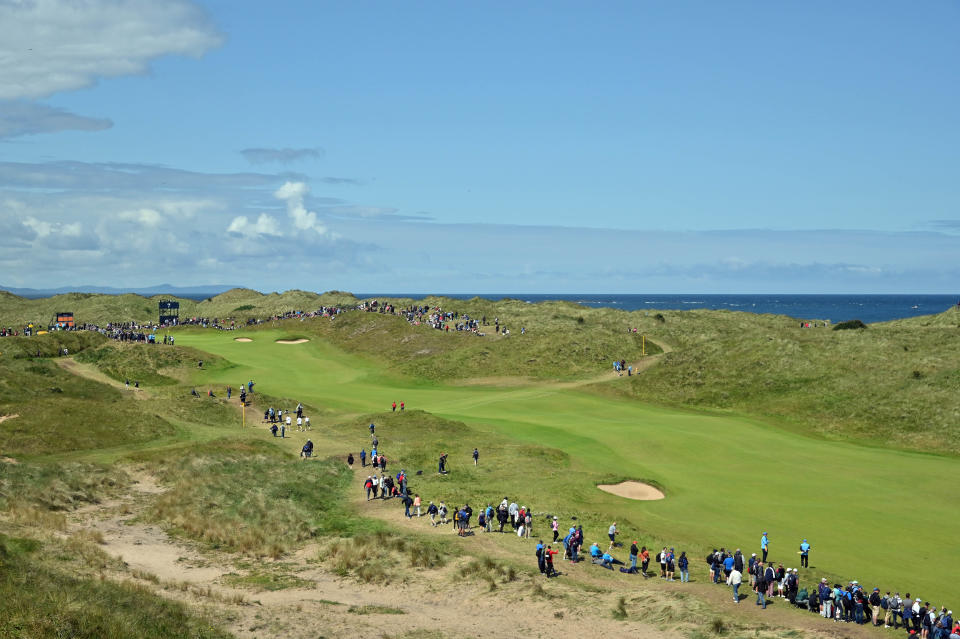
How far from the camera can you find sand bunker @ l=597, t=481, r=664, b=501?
145 ft

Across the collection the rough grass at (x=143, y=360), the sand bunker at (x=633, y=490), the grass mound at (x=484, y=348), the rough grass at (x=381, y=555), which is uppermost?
the grass mound at (x=484, y=348)

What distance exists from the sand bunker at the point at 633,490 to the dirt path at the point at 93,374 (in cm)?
4817

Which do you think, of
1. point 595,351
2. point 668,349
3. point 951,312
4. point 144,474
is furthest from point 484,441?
point 951,312

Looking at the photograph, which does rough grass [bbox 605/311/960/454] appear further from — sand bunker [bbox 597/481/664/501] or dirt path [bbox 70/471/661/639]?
dirt path [bbox 70/471/661/639]

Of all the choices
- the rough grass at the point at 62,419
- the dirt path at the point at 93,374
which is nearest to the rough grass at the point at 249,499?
the rough grass at the point at 62,419

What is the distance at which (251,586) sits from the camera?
1148 inches

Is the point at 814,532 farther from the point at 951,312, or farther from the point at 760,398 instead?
the point at 951,312

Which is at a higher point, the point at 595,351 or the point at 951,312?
the point at 951,312

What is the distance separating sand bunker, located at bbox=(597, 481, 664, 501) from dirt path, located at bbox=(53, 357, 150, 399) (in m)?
48.2

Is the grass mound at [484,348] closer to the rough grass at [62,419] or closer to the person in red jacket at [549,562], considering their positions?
the rough grass at [62,419]

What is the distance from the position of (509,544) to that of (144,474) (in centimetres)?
2508

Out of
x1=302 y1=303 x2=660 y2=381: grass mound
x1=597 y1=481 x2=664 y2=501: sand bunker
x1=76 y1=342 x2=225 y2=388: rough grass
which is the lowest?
x1=597 y1=481 x2=664 y2=501: sand bunker

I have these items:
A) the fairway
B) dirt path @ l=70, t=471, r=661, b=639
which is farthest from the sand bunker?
dirt path @ l=70, t=471, r=661, b=639

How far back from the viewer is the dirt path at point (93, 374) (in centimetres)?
7378
